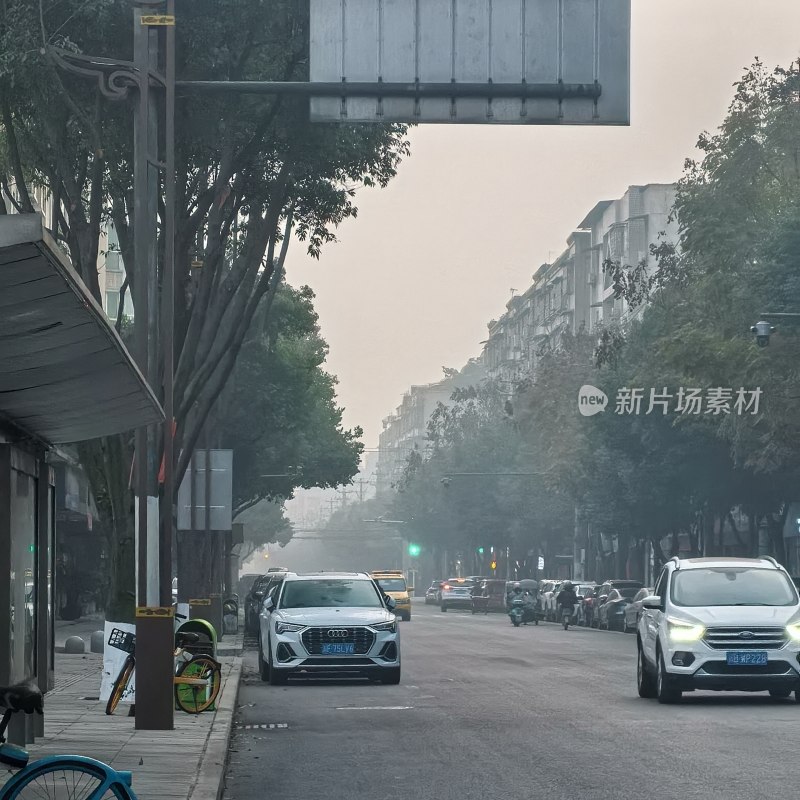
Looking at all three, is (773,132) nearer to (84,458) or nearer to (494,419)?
(84,458)

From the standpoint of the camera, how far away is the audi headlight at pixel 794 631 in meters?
20.9

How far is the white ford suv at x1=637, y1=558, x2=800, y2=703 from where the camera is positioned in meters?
20.9

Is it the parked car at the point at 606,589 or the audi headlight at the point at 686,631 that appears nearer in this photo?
the audi headlight at the point at 686,631

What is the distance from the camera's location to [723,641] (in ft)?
68.4

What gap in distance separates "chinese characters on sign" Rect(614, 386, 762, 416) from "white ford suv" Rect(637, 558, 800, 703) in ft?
76.5

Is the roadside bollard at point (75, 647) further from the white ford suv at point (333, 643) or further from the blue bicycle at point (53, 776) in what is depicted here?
the blue bicycle at point (53, 776)

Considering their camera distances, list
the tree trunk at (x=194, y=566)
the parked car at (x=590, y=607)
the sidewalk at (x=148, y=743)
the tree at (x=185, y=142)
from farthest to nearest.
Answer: the parked car at (x=590, y=607) < the tree trunk at (x=194, y=566) < the tree at (x=185, y=142) < the sidewalk at (x=148, y=743)

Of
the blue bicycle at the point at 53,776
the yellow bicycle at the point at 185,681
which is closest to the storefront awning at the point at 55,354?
the blue bicycle at the point at 53,776

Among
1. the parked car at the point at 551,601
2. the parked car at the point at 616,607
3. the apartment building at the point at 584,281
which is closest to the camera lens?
the parked car at the point at 616,607

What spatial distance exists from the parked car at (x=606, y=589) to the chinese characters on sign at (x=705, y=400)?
820 cm

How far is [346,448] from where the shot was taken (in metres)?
81.6

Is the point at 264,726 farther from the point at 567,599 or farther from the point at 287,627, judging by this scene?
the point at 567,599

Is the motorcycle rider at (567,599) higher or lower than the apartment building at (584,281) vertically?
lower

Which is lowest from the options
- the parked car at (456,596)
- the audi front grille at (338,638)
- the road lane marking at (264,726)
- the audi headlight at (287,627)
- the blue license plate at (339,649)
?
the parked car at (456,596)
